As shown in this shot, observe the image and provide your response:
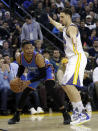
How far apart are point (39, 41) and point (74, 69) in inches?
177

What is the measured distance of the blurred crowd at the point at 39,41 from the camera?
351 inches

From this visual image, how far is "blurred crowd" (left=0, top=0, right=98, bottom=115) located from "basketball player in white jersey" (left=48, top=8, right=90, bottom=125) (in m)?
0.32

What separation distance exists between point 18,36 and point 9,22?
730mm

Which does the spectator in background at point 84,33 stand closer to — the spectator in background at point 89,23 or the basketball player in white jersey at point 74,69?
the spectator in background at point 89,23

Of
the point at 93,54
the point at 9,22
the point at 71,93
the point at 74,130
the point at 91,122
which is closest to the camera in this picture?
the point at 74,130

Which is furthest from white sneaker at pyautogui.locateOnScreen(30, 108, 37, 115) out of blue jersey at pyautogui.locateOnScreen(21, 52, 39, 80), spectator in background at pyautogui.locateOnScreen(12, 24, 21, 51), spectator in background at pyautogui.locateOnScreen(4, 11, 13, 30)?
spectator in background at pyautogui.locateOnScreen(4, 11, 13, 30)

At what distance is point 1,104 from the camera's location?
867 centimetres

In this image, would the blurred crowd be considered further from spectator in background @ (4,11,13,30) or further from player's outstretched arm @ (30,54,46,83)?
player's outstretched arm @ (30,54,46,83)

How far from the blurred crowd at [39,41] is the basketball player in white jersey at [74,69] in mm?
319

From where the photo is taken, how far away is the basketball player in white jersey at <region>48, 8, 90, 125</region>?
6.21 meters

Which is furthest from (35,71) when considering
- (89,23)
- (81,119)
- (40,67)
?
(89,23)

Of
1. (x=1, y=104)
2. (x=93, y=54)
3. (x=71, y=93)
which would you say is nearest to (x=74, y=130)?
(x=71, y=93)

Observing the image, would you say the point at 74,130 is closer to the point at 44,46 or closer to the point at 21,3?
the point at 44,46

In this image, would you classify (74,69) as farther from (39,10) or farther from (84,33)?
(39,10)
